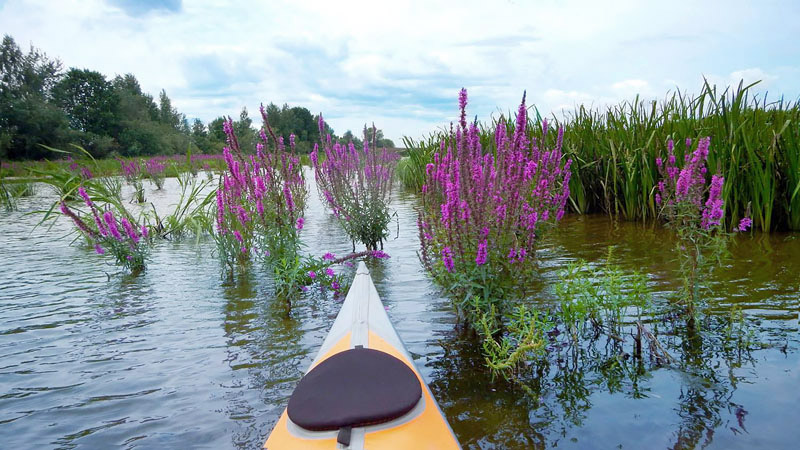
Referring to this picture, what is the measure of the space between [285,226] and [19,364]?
7.75 feet

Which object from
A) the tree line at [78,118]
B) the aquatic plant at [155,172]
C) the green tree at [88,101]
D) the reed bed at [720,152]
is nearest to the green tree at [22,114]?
the tree line at [78,118]

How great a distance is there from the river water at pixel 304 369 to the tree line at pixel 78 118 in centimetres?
2727

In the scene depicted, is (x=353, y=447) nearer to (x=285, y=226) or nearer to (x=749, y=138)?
(x=285, y=226)

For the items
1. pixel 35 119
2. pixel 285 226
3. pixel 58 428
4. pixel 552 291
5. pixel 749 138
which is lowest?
pixel 58 428

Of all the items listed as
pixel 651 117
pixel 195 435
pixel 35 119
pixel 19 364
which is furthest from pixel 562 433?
pixel 35 119

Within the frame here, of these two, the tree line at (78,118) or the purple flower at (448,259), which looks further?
the tree line at (78,118)

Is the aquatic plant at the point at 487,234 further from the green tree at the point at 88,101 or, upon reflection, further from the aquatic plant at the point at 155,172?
the green tree at the point at 88,101

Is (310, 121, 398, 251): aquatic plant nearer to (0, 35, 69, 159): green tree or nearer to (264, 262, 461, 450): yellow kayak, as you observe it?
(264, 262, 461, 450): yellow kayak

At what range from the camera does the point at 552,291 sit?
4.59m

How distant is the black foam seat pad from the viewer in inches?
A: 76.8

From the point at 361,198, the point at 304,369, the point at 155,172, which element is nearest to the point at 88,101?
the point at 155,172

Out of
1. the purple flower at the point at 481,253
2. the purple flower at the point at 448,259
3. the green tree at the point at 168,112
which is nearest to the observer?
the purple flower at the point at 481,253

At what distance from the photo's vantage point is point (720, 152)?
18.9ft

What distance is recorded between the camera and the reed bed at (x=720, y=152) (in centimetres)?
573
